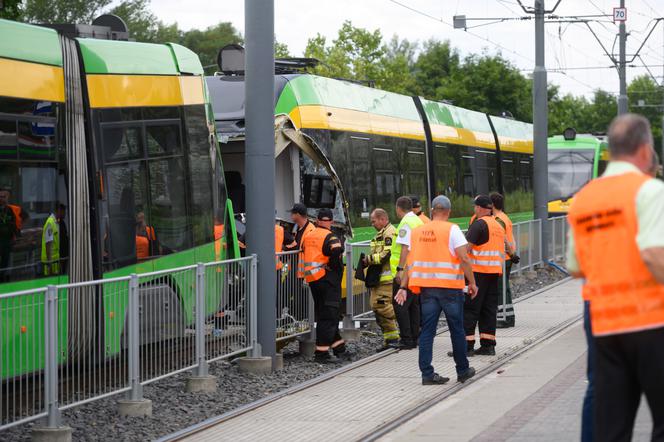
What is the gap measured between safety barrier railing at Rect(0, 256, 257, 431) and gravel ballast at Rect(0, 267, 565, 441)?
273mm

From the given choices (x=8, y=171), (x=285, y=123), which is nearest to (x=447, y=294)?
(x=8, y=171)

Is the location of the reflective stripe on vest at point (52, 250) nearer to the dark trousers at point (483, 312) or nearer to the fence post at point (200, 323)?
the fence post at point (200, 323)

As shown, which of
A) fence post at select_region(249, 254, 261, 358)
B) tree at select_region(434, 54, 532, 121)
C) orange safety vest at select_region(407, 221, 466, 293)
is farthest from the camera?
tree at select_region(434, 54, 532, 121)

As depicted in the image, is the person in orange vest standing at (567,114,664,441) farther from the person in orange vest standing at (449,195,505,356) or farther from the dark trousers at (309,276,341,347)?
the person in orange vest standing at (449,195,505,356)

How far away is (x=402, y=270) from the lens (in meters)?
13.1

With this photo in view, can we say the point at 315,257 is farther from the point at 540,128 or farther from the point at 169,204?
the point at 540,128

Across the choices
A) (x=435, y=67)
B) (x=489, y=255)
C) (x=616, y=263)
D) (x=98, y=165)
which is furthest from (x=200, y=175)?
(x=435, y=67)

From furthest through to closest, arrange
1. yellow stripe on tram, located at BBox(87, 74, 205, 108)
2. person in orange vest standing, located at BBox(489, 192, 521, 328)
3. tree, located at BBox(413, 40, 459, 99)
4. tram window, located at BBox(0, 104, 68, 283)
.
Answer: tree, located at BBox(413, 40, 459, 99) < person in orange vest standing, located at BBox(489, 192, 521, 328) < yellow stripe on tram, located at BBox(87, 74, 205, 108) < tram window, located at BBox(0, 104, 68, 283)

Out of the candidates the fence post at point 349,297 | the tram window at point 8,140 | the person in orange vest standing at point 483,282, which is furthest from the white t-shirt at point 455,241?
the fence post at point 349,297

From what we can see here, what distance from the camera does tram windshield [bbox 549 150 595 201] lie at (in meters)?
38.4

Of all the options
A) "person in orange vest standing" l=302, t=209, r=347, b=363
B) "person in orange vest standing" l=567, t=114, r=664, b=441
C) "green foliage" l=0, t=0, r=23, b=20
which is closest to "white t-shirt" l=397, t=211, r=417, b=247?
"person in orange vest standing" l=302, t=209, r=347, b=363

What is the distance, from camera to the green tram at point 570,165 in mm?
38344

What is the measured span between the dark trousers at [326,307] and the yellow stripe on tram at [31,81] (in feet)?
12.5

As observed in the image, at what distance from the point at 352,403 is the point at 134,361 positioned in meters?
1.86
